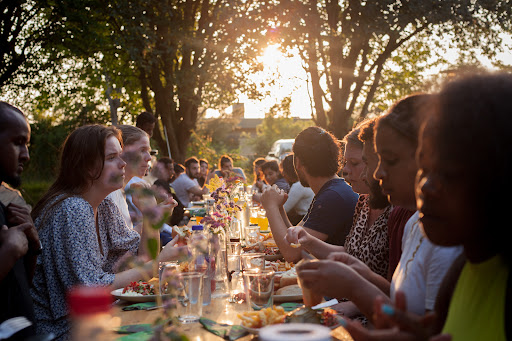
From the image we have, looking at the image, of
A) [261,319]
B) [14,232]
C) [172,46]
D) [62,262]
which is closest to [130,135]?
[62,262]

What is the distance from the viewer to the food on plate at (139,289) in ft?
9.01

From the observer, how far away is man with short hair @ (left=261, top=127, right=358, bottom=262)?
3945 mm

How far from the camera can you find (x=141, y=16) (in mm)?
13281

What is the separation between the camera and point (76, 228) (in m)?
2.82

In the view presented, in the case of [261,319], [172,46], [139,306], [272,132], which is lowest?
[139,306]

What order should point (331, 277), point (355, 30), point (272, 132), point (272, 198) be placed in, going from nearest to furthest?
point (331, 277) → point (272, 198) → point (355, 30) → point (272, 132)

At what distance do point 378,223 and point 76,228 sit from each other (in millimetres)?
1685

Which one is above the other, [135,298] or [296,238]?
[296,238]

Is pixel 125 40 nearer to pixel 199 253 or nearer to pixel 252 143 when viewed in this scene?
pixel 199 253

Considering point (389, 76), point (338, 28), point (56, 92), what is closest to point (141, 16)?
point (56, 92)

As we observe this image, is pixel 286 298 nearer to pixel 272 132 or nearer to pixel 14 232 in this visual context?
pixel 14 232

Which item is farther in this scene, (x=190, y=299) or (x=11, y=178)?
(x=190, y=299)

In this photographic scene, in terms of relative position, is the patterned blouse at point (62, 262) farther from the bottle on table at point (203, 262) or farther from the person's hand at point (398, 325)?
the person's hand at point (398, 325)

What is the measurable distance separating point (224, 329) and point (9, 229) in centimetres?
97
